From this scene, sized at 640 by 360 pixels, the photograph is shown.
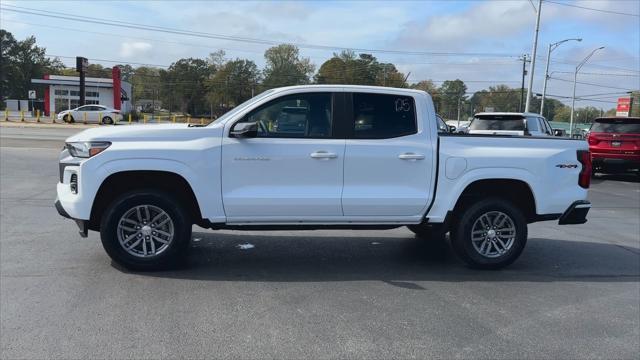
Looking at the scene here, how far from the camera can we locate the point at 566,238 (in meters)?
8.06

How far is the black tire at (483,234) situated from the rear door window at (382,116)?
113 cm

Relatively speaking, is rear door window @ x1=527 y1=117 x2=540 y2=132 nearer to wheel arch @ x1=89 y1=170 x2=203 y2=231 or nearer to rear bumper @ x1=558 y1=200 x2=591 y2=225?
rear bumper @ x1=558 y1=200 x2=591 y2=225

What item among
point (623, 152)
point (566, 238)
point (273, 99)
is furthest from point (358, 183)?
point (623, 152)

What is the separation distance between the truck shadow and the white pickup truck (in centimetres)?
40

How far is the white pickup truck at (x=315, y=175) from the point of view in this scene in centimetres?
544

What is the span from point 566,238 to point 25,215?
8.12m

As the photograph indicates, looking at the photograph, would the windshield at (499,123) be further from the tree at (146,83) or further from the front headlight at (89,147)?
the tree at (146,83)

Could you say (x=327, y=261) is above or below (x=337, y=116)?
below

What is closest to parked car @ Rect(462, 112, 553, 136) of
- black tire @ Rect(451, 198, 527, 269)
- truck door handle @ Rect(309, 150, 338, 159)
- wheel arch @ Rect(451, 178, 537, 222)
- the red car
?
the red car

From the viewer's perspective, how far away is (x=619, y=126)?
16500 millimetres

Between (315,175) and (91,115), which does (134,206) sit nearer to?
(315,175)

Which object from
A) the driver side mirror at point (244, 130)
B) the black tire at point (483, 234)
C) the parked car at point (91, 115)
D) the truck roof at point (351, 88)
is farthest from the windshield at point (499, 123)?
the parked car at point (91, 115)

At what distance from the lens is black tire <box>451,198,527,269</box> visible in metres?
6.00

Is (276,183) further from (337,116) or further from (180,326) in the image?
(180,326)
